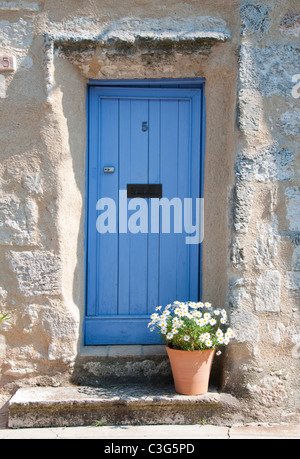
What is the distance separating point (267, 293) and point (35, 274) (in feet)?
4.91

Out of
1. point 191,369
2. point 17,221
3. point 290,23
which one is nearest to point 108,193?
point 17,221

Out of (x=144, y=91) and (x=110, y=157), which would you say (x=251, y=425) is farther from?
(x=144, y=91)

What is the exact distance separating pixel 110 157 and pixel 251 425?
6.57ft

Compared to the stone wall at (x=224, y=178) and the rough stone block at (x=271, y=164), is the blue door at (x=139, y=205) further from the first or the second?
the rough stone block at (x=271, y=164)

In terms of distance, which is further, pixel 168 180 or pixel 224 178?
pixel 168 180

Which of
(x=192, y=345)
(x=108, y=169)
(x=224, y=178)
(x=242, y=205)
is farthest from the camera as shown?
(x=108, y=169)

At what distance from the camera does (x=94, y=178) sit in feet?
11.8

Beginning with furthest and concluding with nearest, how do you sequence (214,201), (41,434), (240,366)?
(214,201) → (240,366) → (41,434)

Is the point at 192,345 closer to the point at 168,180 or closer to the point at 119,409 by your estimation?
the point at 119,409

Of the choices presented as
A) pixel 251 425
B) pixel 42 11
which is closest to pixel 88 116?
pixel 42 11

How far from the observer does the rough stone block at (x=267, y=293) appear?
322cm

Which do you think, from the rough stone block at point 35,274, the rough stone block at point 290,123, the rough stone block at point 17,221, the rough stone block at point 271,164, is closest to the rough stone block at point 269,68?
the rough stone block at point 290,123

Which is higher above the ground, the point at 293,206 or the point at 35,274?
the point at 293,206

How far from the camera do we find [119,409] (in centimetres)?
311
